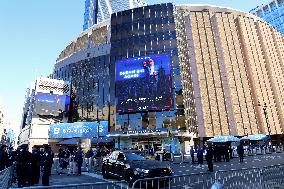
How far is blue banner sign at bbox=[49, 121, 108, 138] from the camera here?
4897 cm

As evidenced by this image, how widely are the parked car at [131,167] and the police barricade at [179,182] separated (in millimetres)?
3037

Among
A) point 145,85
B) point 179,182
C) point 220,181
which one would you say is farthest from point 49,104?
point 179,182

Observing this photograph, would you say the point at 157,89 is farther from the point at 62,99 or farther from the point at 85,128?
the point at 62,99

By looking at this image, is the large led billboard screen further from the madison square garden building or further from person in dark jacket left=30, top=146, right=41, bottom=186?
person in dark jacket left=30, top=146, right=41, bottom=186

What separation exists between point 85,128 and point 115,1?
123688 mm

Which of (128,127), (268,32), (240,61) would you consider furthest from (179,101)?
(268,32)

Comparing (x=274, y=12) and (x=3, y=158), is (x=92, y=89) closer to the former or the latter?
(x=3, y=158)

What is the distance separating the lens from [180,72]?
46.8m

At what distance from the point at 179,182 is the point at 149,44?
44043 millimetres

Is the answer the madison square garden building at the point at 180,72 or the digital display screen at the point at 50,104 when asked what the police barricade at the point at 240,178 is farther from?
the digital display screen at the point at 50,104

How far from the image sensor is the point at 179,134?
43.1 meters

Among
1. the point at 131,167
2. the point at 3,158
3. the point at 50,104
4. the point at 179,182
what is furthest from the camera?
the point at 50,104

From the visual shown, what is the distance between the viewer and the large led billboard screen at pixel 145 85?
140ft

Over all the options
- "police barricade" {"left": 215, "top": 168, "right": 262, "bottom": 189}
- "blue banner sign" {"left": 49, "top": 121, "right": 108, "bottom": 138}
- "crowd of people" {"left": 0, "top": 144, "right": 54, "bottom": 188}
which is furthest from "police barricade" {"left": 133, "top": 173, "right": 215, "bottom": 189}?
"blue banner sign" {"left": 49, "top": 121, "right": 108, "bottom": 138}
